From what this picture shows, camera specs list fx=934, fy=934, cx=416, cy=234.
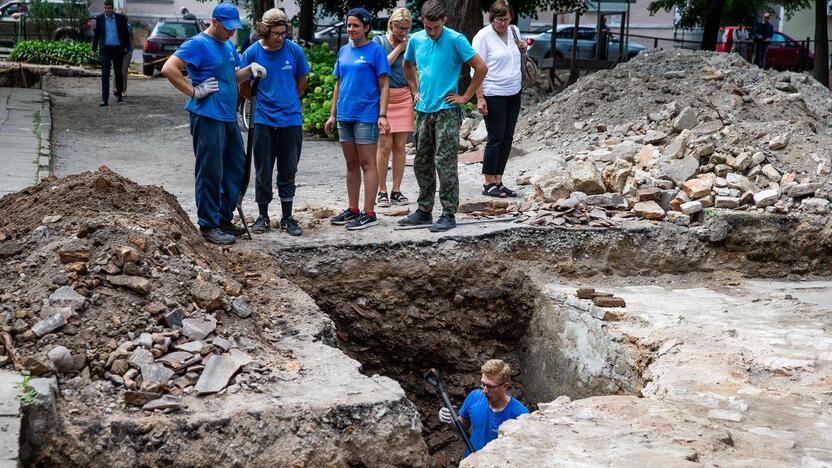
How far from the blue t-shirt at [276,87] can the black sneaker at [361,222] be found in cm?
96

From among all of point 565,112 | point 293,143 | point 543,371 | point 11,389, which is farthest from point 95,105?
point 11,389

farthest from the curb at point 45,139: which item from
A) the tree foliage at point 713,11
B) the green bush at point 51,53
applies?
the tree foliage at point 713,11

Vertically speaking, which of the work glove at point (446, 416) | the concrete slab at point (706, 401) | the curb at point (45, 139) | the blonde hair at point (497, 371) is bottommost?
the work glove at point (446, 416)

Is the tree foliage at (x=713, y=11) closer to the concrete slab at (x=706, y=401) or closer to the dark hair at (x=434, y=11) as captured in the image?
the concrete slab at (x=706, y=401)

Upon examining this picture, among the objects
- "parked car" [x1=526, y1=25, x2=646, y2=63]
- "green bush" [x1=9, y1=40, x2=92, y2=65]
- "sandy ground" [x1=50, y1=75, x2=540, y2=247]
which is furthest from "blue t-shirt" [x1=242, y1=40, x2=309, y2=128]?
"parked car" [x1=526, y1=25, x2=646, y2=63]

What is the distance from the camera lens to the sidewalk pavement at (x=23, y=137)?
368 inches

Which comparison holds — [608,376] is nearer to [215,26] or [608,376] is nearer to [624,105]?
[215,26]

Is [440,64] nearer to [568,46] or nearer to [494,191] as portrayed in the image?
[494,191]

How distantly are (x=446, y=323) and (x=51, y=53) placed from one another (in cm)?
1759

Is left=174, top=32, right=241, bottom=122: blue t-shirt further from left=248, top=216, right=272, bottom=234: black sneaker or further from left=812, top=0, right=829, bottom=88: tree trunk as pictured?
left=812, top=0, right=829, bottom=88: tree trunk

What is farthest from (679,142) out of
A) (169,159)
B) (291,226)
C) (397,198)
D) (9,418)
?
(9,418)

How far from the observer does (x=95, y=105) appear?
1589 cm

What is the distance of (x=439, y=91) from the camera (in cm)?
716

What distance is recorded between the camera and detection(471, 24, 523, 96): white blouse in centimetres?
850
